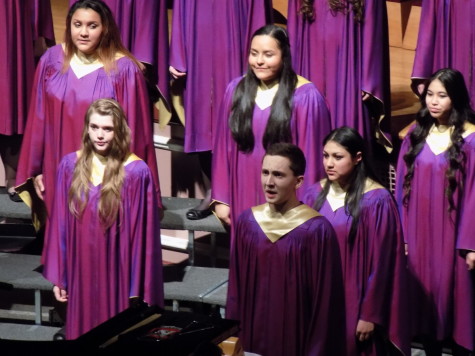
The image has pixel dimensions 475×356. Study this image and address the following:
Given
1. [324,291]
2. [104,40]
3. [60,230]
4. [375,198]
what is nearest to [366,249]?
[375,198]

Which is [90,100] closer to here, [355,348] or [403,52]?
[355,348]

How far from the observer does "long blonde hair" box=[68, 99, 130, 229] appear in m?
4.95

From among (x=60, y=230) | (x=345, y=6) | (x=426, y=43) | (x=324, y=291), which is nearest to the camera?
(x=324, y=291)

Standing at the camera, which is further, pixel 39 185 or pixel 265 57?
pixel 39 185

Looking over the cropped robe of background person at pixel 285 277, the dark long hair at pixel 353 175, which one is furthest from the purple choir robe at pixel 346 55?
the cropped robe of background person at pixel 285 277

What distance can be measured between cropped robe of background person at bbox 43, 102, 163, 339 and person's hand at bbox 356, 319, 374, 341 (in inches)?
33.1

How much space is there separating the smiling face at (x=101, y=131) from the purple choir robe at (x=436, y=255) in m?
1.33

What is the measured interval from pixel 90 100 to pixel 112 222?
79 cm

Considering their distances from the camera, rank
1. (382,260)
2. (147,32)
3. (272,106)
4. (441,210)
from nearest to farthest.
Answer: (382,260)
(272,106)
(441,210)
(147,32)

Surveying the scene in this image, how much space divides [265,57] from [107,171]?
82 cm

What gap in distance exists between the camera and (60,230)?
5074mm

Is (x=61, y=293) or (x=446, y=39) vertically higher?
(x=446, y=39)

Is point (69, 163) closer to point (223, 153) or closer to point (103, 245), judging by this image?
point (103, 245)

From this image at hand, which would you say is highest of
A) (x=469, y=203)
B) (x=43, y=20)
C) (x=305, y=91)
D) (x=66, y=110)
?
(x=43, y=20)
